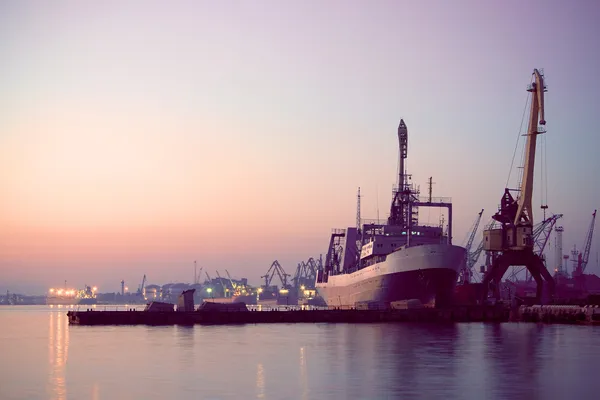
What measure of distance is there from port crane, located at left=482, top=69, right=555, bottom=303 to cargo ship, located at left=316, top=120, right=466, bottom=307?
25.3 ft

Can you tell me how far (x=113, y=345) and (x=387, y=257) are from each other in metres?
51.7

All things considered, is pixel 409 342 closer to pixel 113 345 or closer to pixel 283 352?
pixel 283 352

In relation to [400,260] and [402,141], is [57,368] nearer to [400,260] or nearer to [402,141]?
[400,260]

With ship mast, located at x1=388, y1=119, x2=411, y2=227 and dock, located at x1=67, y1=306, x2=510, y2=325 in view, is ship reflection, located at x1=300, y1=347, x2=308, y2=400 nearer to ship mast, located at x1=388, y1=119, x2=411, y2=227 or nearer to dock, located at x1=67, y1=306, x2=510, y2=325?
dock, located at x1=67, y1=306, x2=510, y2=325

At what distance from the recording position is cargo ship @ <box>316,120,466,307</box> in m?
118

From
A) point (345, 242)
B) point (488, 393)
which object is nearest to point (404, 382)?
point (488, 393)

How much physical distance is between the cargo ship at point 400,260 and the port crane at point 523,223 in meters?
7.70

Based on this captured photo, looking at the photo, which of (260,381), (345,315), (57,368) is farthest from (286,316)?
(260,381)

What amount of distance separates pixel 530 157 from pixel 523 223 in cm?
1013

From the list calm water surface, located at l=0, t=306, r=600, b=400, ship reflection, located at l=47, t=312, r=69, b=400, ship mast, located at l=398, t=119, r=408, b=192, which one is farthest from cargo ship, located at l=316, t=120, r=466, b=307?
ship reflection, located at l=47, t=312, r=69, b=400

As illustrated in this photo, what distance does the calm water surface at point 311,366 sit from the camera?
47.1 meters

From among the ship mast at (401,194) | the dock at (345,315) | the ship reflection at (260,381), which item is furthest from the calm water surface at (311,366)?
the ship mast at (401,194)

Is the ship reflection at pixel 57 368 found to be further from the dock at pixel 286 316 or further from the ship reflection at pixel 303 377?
Answer: the dock at pixel 286 316

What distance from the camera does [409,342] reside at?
79.4 m
